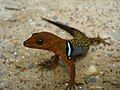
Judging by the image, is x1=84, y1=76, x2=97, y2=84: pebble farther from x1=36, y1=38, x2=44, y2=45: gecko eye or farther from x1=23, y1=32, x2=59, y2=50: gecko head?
x1=36, y1=38, x2=44, y2=45: gecko eye

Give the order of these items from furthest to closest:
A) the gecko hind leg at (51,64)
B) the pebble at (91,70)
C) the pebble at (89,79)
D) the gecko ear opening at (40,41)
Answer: the gecko hind leg at (51,64) < the pebble at (91,70) < the pebble at (89,79) < the gecko ear opening at (40,41)

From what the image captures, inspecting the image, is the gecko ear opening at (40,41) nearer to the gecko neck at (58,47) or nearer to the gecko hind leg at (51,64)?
the gecko neck at (58,47)

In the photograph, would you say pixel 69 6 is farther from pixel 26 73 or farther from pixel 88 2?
pixel 26 73

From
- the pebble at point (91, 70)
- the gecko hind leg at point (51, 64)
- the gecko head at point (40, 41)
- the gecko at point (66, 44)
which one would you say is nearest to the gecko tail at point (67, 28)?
the gecko at point (66, 44)

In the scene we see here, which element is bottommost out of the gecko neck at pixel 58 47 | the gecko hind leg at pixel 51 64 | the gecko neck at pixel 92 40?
the gecko hind leg at pixel 51 64

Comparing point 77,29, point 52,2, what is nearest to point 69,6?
point 52,2

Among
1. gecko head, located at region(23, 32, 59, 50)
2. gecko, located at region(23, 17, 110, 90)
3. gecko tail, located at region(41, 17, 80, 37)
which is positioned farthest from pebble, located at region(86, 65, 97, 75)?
gecko tail, located at region(41, 17, 80, 37)
